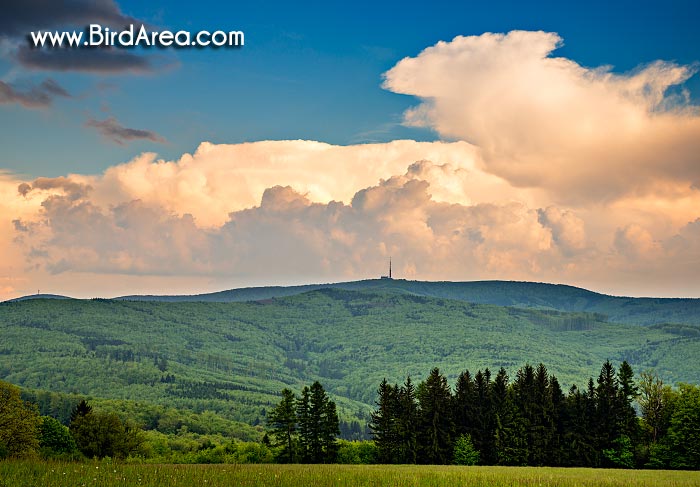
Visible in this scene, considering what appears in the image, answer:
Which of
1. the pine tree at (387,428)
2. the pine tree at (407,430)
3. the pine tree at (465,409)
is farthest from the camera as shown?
the pine tree at (465,409)

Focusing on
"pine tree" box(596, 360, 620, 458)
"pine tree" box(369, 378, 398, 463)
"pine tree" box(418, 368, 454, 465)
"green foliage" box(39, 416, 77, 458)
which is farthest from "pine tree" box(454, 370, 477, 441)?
"green foliage" box(39, 416, 77, 458)

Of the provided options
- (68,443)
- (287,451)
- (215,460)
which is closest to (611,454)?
(287,451)

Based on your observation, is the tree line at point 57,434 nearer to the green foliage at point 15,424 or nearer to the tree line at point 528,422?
the green foliage at point 15,424

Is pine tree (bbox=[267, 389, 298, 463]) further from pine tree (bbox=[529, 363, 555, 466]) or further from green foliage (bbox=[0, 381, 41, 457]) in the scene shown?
pine tree (bbox=[529, 363, 555, 466])

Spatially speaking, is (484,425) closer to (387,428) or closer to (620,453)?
(387,428)

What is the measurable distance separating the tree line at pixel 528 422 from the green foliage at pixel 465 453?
151 millimetres

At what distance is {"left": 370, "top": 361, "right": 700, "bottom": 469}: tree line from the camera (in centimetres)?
10388

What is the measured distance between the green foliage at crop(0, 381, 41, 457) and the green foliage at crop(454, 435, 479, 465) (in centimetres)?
6062

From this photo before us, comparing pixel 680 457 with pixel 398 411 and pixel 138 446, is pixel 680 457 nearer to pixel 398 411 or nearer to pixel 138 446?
pixel 398 411

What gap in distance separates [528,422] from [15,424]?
7391 centimetres

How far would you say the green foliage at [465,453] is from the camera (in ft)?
340

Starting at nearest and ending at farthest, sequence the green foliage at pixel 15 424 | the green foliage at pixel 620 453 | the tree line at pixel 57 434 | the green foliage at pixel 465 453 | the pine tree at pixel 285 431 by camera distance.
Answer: the green foliage at pixel 15 424 → the tree line at pixel 57 434 → the green foliage at pixel 620 453 → the green foliage at pixel 465 453 → the pine tree at pixel 285 431

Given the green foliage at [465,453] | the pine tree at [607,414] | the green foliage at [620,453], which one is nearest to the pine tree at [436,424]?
the green foliage at [465,453]

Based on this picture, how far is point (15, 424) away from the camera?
81000 mm
